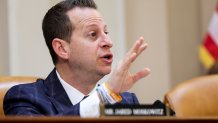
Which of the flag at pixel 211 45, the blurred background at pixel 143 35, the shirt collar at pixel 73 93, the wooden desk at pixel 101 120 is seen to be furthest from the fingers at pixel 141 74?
the flag at pixel 211 45

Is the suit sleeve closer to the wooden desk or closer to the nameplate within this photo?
the nameplate

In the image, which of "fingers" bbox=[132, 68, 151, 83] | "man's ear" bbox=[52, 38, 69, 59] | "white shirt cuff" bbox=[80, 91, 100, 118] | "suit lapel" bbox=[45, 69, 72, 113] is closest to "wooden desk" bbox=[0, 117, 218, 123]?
"white shirt cuff" bbox=[80, 91, 100, 118]

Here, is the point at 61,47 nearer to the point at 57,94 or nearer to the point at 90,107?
the point at 57,94

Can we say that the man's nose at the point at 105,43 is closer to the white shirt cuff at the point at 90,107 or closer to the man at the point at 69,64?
the man at the point at 69,64

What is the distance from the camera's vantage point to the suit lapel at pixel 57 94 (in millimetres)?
1908

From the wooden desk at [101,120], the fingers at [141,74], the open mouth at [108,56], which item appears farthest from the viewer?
the open mouth at [108,56]

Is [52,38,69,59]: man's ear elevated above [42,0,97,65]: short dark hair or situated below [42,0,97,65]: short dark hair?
below

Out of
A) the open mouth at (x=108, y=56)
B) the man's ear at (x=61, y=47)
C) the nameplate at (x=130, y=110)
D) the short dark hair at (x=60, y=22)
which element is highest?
the short dark hair at (x=60, y=22)

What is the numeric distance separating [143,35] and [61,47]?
1749mm

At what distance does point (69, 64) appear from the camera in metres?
2.09

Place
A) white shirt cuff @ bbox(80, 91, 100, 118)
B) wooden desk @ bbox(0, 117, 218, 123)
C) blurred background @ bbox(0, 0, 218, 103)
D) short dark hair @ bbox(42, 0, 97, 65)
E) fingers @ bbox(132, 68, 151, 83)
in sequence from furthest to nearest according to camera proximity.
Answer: blurred background @ bbox(0, 0, 218, 103) < short dark hair @ bbox(42, 0, 97, 65) < fingers @ bbox(132, 68, 151, 83) < white shirt cuff @ bbox(80, 91, 100, 118) < wooden desk @ bbox(0, 117, 218, 123)

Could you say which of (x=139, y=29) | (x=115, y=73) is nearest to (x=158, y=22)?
(x=139, y=29)

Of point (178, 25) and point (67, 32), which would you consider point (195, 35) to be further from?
point (67, 32)

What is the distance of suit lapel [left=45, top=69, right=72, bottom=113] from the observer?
1.91 metres
